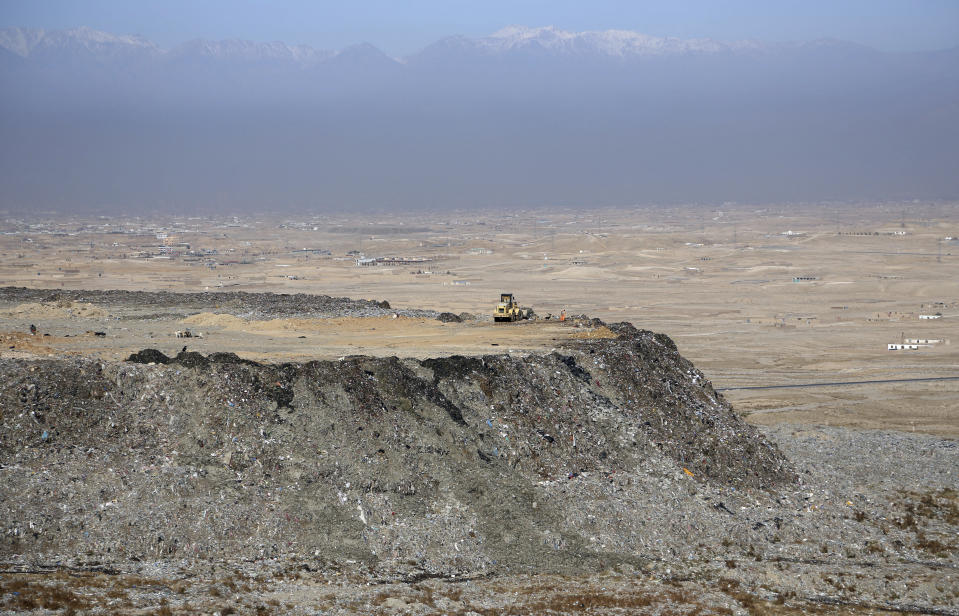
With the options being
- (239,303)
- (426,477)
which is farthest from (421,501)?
(239,303)

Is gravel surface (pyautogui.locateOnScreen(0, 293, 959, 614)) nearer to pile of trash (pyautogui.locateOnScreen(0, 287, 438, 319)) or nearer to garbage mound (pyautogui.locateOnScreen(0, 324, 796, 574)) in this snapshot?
garbage mound (pyautogui.locateOnScreen(0, 324, 796, 574))

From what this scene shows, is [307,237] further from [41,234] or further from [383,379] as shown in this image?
[383,379]

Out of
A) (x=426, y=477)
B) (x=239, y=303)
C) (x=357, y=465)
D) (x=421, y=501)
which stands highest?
(x=239, y=303)

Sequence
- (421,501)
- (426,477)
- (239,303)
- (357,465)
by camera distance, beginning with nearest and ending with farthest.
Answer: (421,501)
(357,465)
(426,477)
(239,303)

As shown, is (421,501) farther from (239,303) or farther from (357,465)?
(239,303)

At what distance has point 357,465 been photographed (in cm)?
2423

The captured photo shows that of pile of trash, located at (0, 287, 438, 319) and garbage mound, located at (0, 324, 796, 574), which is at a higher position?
pile of trash, located at (0, 287, 438, 319)

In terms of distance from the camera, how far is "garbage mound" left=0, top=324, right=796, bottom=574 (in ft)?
71.4

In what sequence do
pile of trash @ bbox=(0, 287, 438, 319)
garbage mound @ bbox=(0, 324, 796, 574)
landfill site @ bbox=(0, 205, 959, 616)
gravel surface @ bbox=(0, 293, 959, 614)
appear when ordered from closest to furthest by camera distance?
gravel surface @ bbox=(0, 293, 959, 614) < landfill site @ bbox=(0, 205, 959, 616) < garbage mound @ bbox=(0, 324, 796, 574) < pile of trash @ bbox=(0, 287, 438, 319)

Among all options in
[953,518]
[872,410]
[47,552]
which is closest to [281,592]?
[47,552]

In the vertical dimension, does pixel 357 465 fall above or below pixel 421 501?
above

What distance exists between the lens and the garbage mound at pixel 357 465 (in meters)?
21.8

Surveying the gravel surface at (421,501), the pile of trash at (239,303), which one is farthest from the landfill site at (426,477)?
the pile of trash at (239,303)

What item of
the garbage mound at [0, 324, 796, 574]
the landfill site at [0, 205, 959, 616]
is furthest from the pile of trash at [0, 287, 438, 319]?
the garbage mound at [0, 324, 796, 574]
